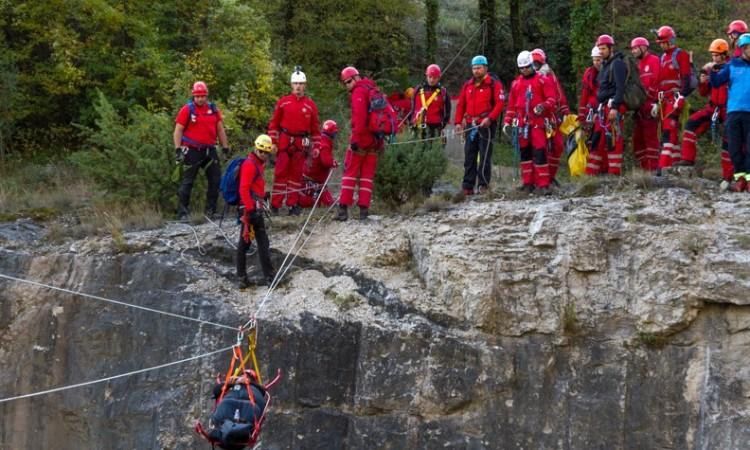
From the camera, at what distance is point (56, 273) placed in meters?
13.9

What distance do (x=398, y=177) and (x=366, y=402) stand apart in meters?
3.69

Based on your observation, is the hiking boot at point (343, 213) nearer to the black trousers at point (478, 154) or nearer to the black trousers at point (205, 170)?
the black trousers at point (478, 154)

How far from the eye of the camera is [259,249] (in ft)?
42.3

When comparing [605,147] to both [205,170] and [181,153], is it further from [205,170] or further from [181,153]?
[181,153]

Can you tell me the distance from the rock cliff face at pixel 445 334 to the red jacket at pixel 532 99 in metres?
1.17

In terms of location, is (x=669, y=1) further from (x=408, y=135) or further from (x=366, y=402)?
(x=366, y=402)

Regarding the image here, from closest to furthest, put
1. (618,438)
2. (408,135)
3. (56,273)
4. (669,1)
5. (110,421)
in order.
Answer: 1. (618,438)
2. (110,421)
3. (56,273)
4. (408,135)
5. (669,1)

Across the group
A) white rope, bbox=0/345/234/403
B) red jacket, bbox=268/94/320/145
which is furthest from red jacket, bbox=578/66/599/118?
white rope, bbox=0/345/234/403

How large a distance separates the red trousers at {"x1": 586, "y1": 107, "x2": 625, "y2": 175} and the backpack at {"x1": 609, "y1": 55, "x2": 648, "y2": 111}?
0.27 meters

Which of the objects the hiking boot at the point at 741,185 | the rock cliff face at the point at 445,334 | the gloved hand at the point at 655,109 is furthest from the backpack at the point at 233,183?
the hiking boot at the point at 741,185

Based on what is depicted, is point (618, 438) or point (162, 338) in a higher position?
point (162, 338)

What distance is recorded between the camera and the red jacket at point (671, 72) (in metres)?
13.8

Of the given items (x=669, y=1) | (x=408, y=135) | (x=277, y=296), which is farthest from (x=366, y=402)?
(x=669, y=1)

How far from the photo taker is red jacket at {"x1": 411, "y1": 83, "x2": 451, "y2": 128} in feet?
49.8
